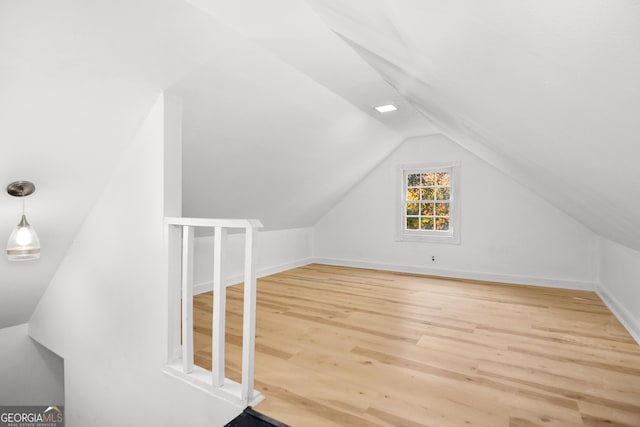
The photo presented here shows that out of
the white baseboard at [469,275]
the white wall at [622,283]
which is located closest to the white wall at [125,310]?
the white wall at [622,283]

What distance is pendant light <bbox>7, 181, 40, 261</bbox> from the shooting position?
1993mm

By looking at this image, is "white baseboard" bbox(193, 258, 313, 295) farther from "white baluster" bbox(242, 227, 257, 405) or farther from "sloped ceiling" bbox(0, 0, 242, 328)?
"white baluster" bbox(242, 227, 257, 405)

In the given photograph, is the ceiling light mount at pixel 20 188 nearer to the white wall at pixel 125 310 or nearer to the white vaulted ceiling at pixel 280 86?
the white vaulted ceiling at pixel 280 86

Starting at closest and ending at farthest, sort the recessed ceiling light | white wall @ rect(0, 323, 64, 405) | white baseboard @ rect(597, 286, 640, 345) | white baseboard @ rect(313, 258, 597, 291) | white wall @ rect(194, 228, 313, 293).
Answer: white baseboard @ rect(597, 286, 640, 345) → white wall @ rect(0, 323, 64, 405) → the recessed ceiling light → white wall @ rect(194, 228, 313, 293) → white baseboard @ rect(313, 258, 597, 291)

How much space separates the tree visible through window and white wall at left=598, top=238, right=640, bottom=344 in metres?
1.93

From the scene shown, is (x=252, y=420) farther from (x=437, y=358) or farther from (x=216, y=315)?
(x=437, y=358)

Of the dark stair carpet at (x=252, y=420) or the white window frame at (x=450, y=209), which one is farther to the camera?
the white window frame at (x=450, y=209)

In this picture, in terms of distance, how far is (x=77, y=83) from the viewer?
1.79 metres

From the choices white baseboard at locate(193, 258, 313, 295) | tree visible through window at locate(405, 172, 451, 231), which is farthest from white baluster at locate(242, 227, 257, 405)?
tree visible through window at locate(405, 172, 451, 231)

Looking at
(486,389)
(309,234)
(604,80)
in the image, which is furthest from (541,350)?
(309,234)

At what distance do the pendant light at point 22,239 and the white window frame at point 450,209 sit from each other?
451cm

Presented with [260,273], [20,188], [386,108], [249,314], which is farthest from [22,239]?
[386,108]

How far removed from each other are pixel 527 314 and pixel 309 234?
3.67m

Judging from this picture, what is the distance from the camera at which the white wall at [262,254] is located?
403 cm
